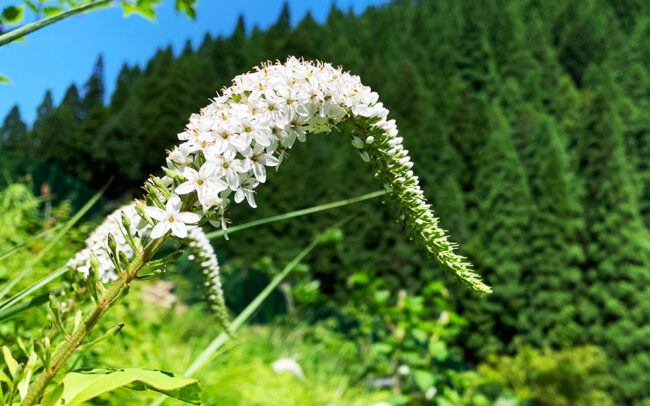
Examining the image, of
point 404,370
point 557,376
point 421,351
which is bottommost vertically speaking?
point 557,376

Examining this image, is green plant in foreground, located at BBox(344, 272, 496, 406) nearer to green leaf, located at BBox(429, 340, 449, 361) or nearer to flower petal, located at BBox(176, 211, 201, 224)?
green leaf, located at BBox(429, 340, 449, 361)

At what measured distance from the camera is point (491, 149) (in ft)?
107

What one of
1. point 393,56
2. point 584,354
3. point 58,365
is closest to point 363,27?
point 393,56

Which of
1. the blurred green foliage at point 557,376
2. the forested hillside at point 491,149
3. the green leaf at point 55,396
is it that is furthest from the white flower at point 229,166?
the blurred green foliage at point 557,376

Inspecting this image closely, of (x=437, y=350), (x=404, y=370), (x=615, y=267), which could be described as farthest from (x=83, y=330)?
(x=615, y=267)

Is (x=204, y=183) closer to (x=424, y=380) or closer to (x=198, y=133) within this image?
(x=198, y=133)

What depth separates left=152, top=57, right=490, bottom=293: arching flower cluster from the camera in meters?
1.02

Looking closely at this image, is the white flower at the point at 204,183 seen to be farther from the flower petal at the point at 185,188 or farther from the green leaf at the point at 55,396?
the green leaf at the point at 55,396

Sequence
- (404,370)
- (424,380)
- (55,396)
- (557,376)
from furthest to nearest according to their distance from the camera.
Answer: (557,376)
(404,370)
(424,380)
(55,396)

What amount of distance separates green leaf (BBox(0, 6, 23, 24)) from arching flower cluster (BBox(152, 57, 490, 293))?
117 cm

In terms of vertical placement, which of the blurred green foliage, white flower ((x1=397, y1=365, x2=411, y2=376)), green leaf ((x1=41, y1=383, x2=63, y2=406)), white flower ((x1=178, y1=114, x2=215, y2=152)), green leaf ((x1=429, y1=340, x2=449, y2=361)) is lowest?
the blurred green foliage

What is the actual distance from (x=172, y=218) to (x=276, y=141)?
29 cm

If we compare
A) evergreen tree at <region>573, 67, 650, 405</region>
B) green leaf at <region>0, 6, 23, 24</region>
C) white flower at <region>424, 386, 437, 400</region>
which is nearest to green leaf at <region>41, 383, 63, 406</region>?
green leaf at <region>0, 6, 23, 24</region>

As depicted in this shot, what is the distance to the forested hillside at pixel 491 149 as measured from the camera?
27859 millimetres
